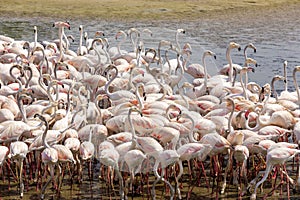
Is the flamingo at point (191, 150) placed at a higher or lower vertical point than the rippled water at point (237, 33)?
lower

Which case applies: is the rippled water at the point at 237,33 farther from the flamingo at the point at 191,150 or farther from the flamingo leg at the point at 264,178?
the flamingo leg at the point at 264,178

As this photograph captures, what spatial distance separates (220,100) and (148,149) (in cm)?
193

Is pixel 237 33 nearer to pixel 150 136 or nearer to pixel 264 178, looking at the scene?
pixel 150 136

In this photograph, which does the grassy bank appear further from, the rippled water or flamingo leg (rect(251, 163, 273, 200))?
flamingo leg (rect(251, 163, 273, 200))

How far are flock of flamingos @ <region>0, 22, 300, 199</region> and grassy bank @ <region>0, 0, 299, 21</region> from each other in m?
11.1

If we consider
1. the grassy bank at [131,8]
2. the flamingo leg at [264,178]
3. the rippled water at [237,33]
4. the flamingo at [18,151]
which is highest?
→ the grassy bank at [131,8]

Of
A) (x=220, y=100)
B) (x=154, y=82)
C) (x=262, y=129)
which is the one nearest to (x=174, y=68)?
(x=154, y=82)

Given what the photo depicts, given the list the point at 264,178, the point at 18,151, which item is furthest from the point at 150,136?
the point at 18,151

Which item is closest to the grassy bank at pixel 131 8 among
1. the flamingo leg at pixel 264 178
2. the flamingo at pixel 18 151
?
the flamingo at pixel 18 151

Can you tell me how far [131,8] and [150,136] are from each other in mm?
14426

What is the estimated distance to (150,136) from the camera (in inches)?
251

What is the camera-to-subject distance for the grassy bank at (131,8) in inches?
750

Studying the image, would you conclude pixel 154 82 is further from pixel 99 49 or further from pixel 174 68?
pixel 99 49

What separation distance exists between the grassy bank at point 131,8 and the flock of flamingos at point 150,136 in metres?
11.1
